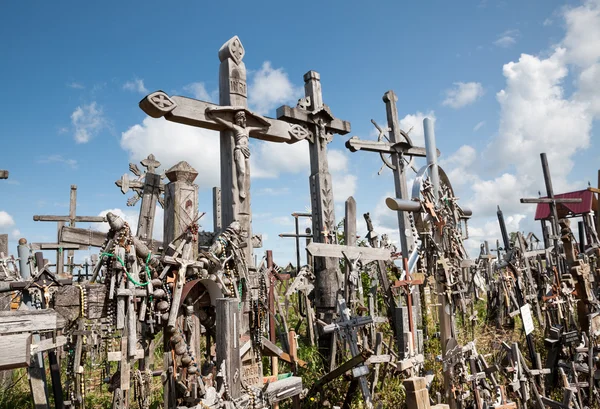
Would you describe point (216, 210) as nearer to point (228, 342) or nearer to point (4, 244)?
point (4, 244)

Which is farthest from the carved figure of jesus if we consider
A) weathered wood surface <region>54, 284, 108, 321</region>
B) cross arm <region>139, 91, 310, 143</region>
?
weathered wood surface <region>54, 284, 108, 321</region>

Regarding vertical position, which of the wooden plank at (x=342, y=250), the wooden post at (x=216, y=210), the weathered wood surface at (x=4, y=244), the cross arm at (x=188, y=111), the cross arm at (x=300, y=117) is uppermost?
the cross arm at (x=300, y=117)

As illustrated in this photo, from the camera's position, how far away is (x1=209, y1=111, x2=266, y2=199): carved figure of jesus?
6.80 meters

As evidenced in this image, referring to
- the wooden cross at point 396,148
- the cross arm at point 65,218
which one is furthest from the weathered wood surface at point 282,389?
the cross arm at point 65,218

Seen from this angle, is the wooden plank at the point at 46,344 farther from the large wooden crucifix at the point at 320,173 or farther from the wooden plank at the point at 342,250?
the large wooden crucifix at the point at 320,173

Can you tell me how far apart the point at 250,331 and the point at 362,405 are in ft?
6.47

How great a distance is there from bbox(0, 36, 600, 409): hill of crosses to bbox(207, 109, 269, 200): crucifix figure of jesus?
0.02 m

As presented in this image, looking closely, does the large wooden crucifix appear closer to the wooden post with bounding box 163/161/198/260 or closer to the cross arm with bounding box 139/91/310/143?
the cross arm with bounding box 139/91/310/143

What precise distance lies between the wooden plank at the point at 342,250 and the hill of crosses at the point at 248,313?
25 millimetres

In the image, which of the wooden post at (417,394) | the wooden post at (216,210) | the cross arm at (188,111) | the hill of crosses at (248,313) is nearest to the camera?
the wooden post at (417,394)

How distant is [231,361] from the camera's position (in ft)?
12.8

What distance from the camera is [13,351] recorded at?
90.4 inches

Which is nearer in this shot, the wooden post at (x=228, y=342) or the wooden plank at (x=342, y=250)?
the wooden post at (x=228, y=342)

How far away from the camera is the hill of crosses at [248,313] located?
4.36 meters
